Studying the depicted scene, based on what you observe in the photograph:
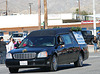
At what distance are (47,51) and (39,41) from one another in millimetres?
1260

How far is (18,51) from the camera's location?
16.2m

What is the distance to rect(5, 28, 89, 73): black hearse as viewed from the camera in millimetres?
15859

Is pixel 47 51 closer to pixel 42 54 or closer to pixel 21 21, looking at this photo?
pixel 42 54

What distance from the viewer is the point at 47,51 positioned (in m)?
16.0

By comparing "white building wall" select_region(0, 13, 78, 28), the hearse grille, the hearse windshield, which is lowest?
"white building wall" select_region(0, 13, 78, 28)

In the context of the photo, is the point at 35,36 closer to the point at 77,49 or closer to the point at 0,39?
the point at 77,49

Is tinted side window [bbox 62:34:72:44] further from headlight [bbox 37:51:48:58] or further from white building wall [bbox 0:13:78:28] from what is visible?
white building wall [bbox 0:13:78:28]

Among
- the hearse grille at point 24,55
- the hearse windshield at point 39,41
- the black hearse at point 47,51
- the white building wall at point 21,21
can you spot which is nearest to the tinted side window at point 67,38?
the black hearse at point 47,51

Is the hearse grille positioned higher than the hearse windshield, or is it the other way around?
the hearse windshield

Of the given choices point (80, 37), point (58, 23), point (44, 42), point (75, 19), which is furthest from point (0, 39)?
point (75, 19)

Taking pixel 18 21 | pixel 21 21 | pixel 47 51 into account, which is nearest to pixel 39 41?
Answer: pixel 47 51

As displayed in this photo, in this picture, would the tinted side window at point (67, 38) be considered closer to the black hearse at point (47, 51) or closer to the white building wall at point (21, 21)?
the black hearse at point (47, 51)

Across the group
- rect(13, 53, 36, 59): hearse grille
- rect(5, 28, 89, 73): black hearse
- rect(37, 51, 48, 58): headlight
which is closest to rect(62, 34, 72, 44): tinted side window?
rect(5, 28, 89, 73): black hearse

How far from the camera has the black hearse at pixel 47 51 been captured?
1586cm
